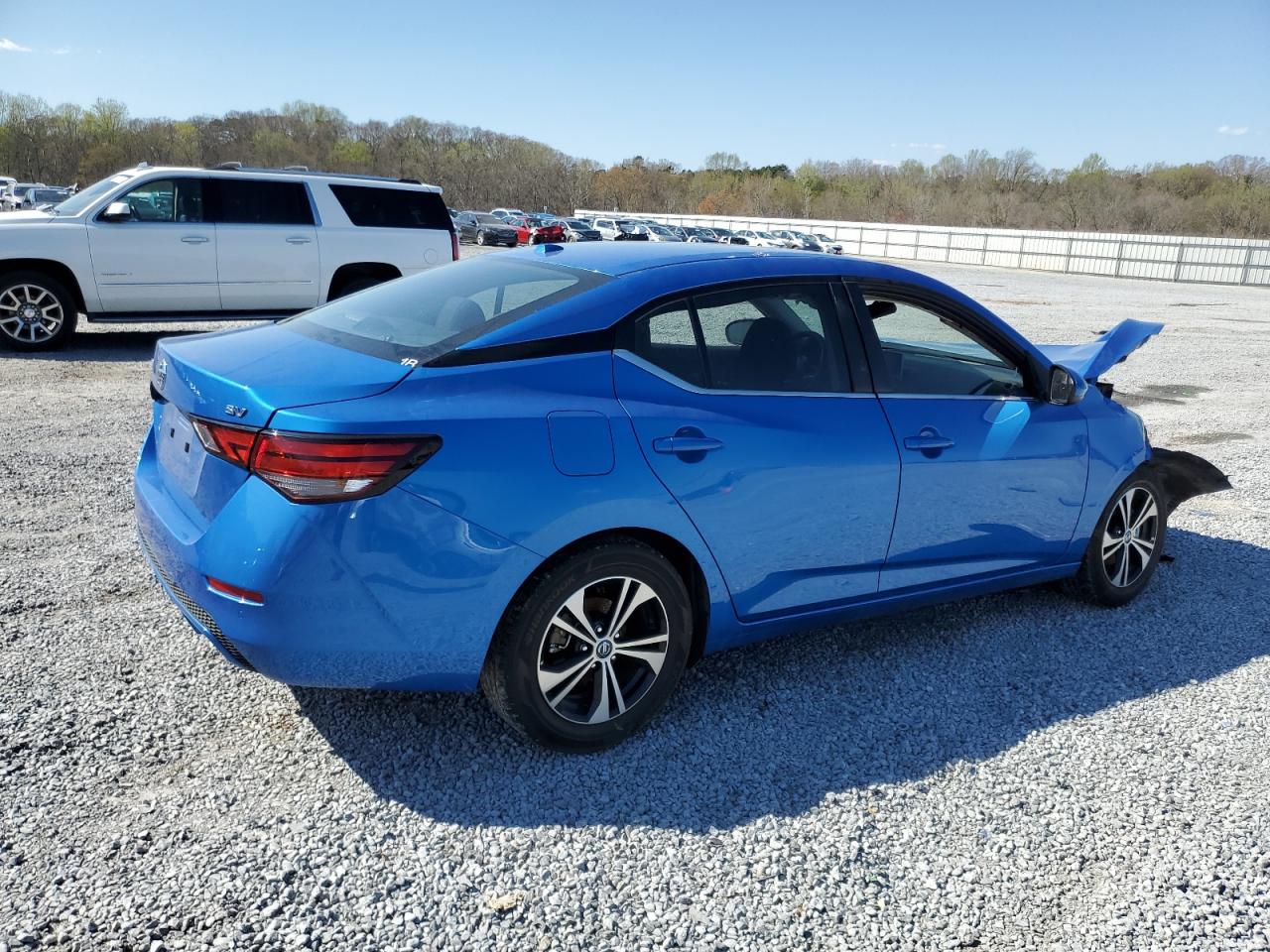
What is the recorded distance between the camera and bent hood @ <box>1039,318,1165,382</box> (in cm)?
468

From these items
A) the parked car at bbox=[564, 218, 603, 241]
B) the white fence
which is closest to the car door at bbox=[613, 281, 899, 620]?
the parked car at bbox=[564, 218, 603, 241]

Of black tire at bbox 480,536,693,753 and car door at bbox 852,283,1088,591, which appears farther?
car door at bbox 852,283,1088,591

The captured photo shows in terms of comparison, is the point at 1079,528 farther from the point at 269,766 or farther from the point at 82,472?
the point at 82,472

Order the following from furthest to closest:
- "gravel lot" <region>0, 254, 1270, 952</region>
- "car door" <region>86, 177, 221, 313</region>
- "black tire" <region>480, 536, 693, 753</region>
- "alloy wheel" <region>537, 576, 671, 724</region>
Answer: "car door" <region>86, 177, 221, 313</region> → "alloy wheel" <region>537, 576, 671, 724</region> → "black tire" <region>480, 536, 693, 753</region> → "gravel lot" <region>0, 254, 1270, 952</region>

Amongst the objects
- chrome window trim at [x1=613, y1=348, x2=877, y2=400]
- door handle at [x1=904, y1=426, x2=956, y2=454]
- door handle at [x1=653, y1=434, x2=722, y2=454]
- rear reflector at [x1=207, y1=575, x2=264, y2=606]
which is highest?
chrome window trim at [x1=613, y1=348, x2=877, y2=400]

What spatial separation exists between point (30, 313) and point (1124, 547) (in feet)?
35.3

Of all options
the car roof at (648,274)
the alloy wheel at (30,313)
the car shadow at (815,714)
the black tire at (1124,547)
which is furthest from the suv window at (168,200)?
the black tire at (1124,547)

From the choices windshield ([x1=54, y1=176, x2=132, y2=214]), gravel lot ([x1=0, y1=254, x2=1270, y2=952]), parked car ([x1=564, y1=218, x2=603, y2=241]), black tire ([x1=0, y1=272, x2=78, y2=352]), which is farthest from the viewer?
parked car ([x1=564, y1=218, x2=603, y2=241])

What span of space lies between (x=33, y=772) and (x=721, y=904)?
2.09 metres

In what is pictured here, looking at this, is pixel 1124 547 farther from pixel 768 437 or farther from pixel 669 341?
pixel 669 341

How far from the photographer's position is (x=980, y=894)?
2652 mm

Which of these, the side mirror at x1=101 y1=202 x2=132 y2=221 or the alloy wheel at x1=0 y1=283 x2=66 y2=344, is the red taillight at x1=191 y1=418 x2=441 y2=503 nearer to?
the side mirror at x1=101 y1=202 x2=132 y2=221

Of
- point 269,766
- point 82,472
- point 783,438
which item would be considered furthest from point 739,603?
point 82,472

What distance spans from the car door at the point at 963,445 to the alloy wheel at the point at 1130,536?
14.5 inches
